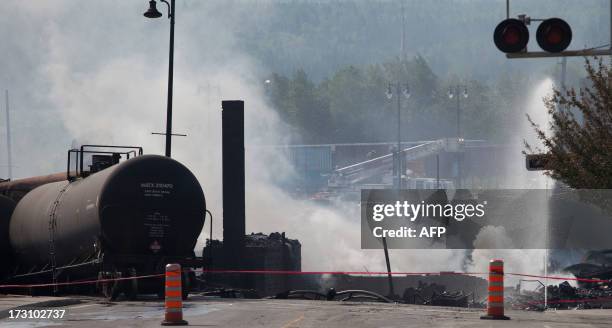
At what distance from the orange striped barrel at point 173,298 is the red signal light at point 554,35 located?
7.38 meters

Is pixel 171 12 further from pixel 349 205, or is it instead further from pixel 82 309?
pixel 349 205

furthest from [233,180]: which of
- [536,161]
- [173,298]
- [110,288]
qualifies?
[173,298]

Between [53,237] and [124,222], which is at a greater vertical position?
[124,222]

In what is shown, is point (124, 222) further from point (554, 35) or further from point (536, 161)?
point (554, 35)

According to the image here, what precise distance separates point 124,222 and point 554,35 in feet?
40.4

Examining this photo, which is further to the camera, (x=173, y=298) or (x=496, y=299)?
(x=496, y=299)

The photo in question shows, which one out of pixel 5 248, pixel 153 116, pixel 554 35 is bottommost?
pixel 5 248

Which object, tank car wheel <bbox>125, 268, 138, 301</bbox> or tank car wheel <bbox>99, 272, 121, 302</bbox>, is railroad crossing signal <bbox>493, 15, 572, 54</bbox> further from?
tank car wheel <bbox>99, 272, 121, 302</bbox>

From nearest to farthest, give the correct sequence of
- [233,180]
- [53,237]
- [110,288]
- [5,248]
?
[110,288]
[53,237]
[5,248]
[233,180]

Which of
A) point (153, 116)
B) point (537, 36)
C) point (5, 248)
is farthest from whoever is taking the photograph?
point (153, 116)

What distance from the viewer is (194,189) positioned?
2736 centimetres

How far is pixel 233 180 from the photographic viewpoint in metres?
37.0

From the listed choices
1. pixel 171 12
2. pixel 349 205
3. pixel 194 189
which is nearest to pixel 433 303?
pixel 194 189

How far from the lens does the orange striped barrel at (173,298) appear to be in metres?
19.0
